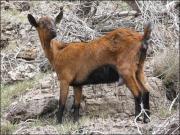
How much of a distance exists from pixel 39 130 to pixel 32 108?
1067 mm

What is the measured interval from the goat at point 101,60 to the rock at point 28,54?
3.77 meters

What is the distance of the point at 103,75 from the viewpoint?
9.87 metres

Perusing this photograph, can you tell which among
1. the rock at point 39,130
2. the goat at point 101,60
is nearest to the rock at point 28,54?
the goat at point 101,60

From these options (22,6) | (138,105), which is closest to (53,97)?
(138,105)

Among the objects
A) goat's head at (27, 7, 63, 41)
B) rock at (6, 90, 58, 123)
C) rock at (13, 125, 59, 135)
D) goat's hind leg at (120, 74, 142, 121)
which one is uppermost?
goat's head at (27, 7, 63, 41)

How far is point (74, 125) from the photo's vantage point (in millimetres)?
9656

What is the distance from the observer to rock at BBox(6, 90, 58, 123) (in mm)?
10750

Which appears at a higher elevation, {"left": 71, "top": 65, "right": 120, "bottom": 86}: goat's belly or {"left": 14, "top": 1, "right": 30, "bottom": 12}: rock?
{"left": 14, "top": 1, "right": 30, "bottom": 12}: rock

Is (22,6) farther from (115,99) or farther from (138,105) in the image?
(138,105)

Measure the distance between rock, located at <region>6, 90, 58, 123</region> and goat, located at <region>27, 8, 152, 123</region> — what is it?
22.6 inches

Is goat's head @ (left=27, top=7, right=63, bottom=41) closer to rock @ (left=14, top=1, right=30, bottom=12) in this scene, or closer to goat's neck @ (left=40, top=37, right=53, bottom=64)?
goat's neck @ (left=40, top=37, right=53, bottom=64)

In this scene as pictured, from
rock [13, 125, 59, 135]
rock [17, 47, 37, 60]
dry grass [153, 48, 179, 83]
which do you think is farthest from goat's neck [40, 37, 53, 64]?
rock [17, 47, 37, 60]

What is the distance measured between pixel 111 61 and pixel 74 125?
45.9 inches

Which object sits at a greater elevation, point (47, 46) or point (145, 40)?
point (145, 40)
